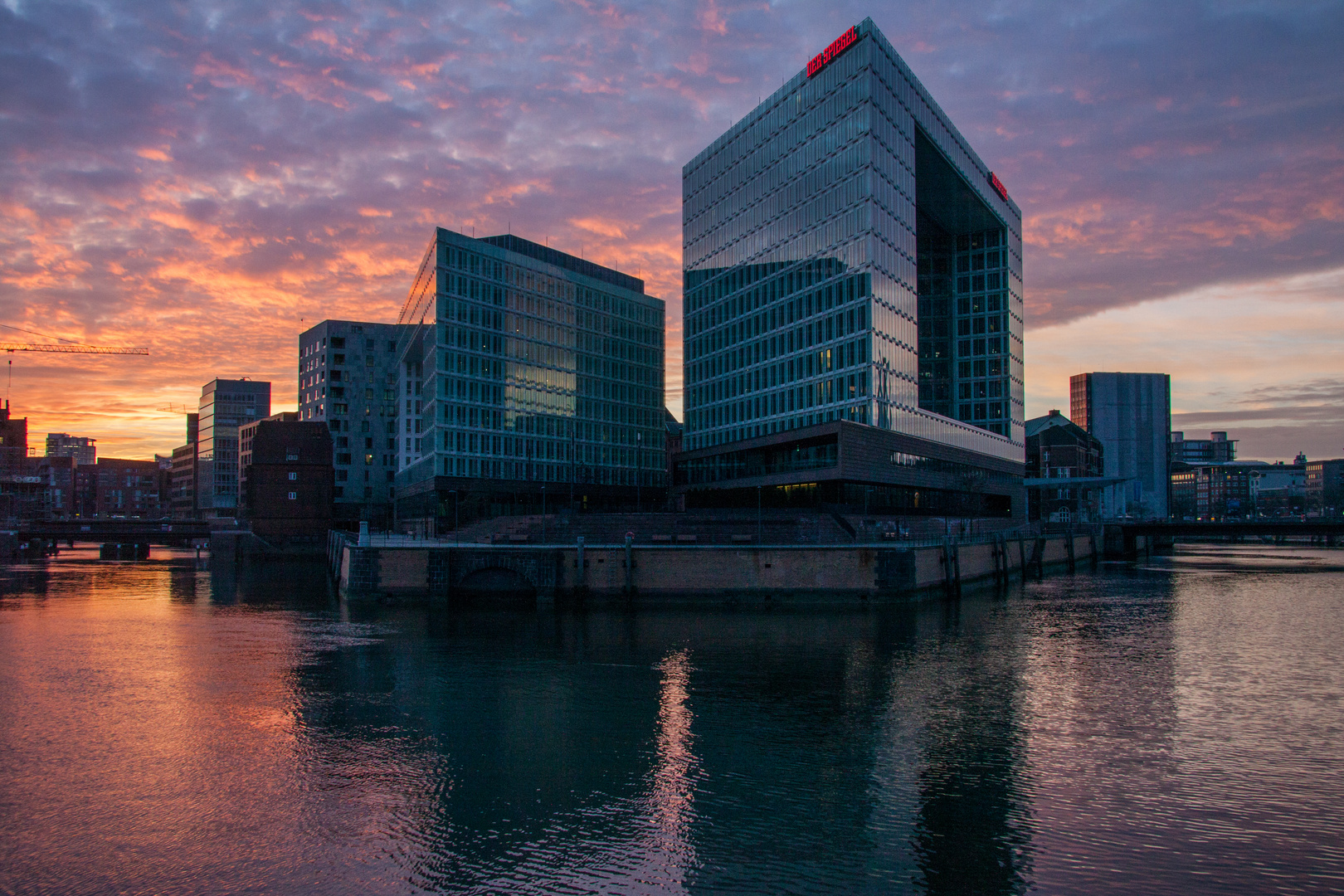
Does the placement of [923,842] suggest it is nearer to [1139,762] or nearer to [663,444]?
[1139,762]

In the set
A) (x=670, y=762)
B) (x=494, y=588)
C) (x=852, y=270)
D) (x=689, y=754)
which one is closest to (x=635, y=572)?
(x=494, y=588)

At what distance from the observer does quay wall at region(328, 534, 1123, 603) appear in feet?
208

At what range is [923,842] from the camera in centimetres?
1941

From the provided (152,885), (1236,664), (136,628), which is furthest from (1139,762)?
(136,628)

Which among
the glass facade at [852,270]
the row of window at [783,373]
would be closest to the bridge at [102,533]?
the glass facade at [852,270]

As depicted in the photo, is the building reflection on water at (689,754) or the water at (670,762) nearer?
the water at (670,762)

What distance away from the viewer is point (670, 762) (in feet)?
82.7

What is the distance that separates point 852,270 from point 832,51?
27.7 metres

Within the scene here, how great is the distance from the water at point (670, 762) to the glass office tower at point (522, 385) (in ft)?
197

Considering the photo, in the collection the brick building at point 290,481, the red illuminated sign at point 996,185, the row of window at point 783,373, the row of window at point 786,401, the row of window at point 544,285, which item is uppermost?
the red illuminated sign at point 996,185

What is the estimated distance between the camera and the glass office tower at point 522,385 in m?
111

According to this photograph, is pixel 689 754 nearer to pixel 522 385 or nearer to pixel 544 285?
pixel 522 385

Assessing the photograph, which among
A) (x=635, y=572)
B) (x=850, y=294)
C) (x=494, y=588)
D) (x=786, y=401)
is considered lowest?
(x=494, y=588)

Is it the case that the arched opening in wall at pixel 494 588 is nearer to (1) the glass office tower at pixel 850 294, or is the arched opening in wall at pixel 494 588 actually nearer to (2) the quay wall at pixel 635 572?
(2) the quay wall at pixel 635 572
